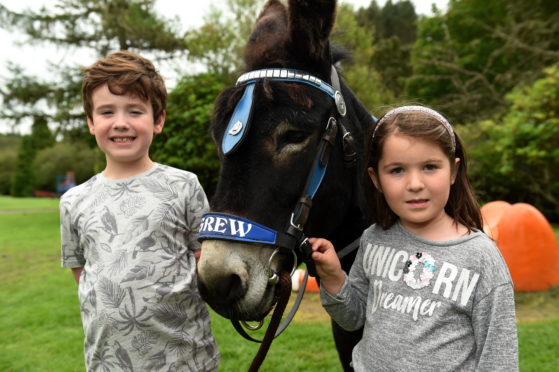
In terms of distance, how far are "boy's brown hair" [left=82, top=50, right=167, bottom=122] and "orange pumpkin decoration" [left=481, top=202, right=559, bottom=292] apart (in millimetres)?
5183

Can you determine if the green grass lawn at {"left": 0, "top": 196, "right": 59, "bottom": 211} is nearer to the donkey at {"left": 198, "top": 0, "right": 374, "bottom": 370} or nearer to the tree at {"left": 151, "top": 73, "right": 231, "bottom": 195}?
the tree at {"left": 151, "top": 73, "right": 231, "bottom": 195}

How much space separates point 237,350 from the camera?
4391 millimetres

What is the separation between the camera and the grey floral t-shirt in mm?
1790

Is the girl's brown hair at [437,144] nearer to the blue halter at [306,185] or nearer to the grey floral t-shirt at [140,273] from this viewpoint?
the blue halter at [306,185]

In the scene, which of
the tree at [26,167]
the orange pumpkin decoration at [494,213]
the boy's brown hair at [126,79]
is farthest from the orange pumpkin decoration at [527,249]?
the tree at [26,167]

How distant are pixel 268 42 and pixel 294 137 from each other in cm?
53

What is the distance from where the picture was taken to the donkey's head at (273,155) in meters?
1.49

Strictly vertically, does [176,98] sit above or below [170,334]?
above

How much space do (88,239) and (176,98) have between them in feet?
28.2

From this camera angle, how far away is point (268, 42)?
1898mm

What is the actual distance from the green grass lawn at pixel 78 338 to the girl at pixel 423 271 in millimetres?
2703

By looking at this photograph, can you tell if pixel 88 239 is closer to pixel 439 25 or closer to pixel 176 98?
pixel 176 98

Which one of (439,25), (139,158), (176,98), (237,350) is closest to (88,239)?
(139,158)

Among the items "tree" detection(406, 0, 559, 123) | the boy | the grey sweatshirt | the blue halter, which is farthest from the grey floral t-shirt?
"tree" detection(406, 0, 559, 123)
